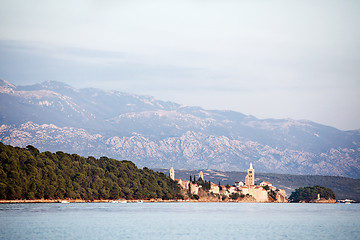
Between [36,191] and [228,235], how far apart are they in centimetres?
8946

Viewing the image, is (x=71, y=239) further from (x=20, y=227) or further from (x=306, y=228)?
(x=306, y=228)

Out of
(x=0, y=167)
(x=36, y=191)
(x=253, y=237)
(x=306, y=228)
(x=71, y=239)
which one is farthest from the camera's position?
(x=36, y=191)

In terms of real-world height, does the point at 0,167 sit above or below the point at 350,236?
above

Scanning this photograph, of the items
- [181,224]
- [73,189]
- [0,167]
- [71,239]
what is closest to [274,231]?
[181,224]

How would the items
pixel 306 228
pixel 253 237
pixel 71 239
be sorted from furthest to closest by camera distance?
pixel 306 228, pixel 253 237, pixel 71 239

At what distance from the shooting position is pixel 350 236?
294 feet

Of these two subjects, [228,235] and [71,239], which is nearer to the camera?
[71,239]

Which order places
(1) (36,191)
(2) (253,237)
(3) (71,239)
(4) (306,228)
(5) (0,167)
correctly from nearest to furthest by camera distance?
(3) (71,239), (2) (253,237), (4) (306,228), (5) (0,167), (1) (36,191)

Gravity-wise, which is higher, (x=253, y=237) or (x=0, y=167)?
(x=0, y=167)

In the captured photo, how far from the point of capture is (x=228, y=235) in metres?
89.8

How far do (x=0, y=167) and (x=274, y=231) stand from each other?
83348 mm

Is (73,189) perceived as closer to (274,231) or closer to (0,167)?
(0,167)

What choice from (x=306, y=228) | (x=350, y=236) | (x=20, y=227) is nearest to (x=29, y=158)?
→ (x=20, y=227)

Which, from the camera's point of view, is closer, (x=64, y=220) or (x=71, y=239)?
(x=71, y=239)
